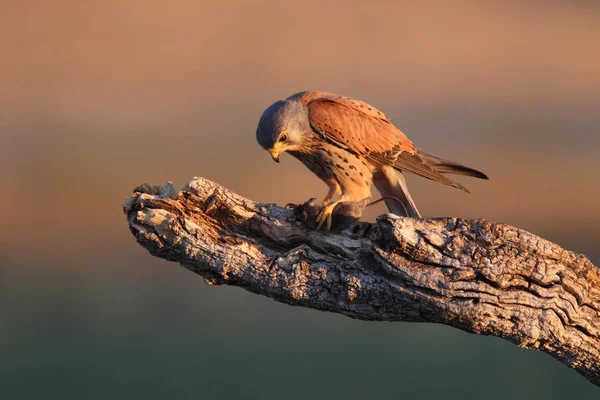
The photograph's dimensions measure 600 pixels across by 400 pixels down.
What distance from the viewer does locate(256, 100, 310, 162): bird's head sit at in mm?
3107

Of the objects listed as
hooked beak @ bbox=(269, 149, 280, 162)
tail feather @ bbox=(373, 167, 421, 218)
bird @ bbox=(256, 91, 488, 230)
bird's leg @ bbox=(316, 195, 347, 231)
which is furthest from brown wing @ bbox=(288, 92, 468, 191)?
bird's leg @ bbox=(316, 195, 347, 231)

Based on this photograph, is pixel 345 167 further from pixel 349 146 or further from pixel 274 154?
pixel 274 154

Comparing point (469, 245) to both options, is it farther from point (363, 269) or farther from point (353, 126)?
point (353, 126)

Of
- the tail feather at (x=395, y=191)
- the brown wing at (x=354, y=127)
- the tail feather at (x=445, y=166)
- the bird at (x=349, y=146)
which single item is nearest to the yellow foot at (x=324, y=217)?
the bird at (x=349, y=146)

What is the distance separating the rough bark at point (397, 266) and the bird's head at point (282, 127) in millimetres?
547

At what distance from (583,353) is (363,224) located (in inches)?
38.7

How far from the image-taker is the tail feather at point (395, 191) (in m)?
3.46

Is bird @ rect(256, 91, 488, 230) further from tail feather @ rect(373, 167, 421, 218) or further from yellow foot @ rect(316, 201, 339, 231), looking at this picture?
yellow foot @ rect(316, 201, 339, 231)

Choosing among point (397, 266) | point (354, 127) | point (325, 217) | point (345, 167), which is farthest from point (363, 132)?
point (397, 266)

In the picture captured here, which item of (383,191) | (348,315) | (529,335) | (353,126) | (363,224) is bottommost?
(348,315)

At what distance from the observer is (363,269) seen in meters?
2.51

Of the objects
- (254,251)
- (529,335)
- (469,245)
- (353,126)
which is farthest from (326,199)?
(529,335)

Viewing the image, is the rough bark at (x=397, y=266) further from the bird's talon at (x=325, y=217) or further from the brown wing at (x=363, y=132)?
the brown wing at (x=363, y=132)

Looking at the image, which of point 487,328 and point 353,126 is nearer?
point 487,328
